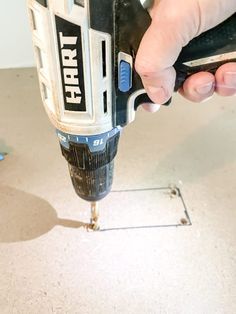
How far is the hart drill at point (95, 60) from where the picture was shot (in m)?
0.45

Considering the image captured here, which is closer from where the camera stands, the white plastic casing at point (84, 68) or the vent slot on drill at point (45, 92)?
the white plastic casing at point (84, 68)

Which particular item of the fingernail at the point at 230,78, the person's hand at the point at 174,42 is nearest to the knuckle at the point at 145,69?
the person's hand at the point at 174,42

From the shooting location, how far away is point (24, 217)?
3.08ft

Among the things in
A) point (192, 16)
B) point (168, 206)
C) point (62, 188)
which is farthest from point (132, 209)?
point (192, 16)

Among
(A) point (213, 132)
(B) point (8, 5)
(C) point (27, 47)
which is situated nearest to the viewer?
(A) point (213, 132)

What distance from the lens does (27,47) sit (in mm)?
1699

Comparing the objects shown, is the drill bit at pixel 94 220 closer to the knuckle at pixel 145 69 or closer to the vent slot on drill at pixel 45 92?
the vent slot on drill at pixel 45 92

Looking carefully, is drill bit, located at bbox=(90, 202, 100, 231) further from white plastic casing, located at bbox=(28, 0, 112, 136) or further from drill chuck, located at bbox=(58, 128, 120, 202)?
white plastic casing, located at bbox=(28, 0, 112, 136)

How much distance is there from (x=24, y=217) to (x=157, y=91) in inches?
23.1

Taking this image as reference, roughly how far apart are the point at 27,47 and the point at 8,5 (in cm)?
19

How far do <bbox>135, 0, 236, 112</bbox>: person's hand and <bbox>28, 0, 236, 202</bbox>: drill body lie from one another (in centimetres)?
2

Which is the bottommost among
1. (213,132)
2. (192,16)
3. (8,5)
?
(213,132)

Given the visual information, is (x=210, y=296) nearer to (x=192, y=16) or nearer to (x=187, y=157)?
(x=187, y=157)

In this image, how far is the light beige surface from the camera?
2.52 feet
